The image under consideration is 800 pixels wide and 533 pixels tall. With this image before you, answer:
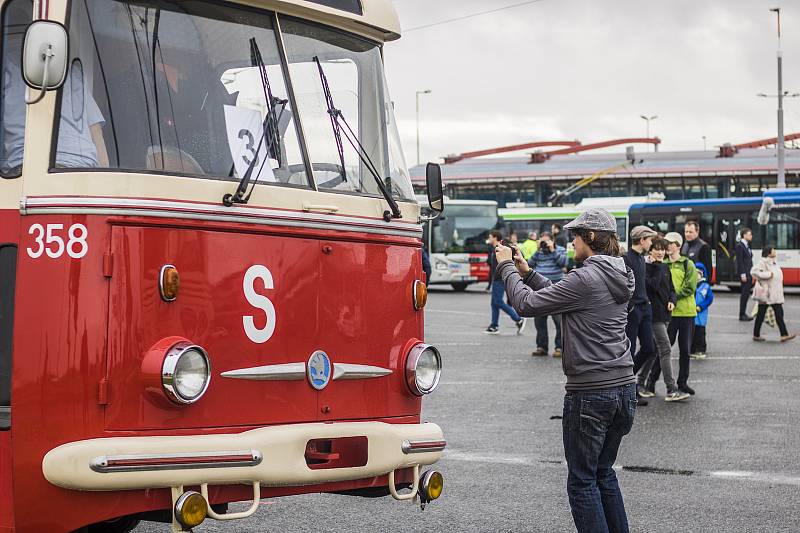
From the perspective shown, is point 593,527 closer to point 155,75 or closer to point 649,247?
point 155,75

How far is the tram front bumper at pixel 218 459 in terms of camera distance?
5051 millimetres

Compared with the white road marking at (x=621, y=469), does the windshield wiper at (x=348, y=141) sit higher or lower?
higher

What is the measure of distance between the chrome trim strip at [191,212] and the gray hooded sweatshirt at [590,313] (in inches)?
38.4

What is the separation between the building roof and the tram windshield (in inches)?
2094

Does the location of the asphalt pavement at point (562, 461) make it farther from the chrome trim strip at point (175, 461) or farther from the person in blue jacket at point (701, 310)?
the chrome trim strip at point (175, 461)

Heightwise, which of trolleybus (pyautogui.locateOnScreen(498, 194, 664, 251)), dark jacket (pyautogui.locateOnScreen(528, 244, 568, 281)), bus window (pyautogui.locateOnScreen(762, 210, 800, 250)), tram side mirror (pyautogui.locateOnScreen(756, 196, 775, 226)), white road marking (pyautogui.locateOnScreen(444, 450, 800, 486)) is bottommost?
white road marking (pyautogui.locateOnScreen(444, 450, 800, 486))

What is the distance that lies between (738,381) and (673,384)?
1957mm

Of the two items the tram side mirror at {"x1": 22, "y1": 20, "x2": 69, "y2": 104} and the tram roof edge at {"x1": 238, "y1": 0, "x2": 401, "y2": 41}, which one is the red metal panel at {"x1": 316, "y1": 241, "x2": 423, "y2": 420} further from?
the tram side mirror at {"x1": 22, "y1": 20, "x2": 69, "y2": 104}

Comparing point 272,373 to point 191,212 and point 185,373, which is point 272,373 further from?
point 191,212

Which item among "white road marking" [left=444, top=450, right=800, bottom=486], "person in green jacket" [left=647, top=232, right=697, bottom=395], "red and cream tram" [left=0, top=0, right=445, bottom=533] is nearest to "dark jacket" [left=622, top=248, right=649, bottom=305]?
"person in green jacket" [left=647, top=232, right=697, bottom=395]

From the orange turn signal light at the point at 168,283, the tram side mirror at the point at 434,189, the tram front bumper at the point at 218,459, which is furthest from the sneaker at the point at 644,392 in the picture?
the orange turn signal light at the point at 168,283

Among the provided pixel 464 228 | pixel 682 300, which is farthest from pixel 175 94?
pixel 464 228

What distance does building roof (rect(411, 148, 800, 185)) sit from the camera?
62406 mm

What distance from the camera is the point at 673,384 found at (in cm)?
1310
